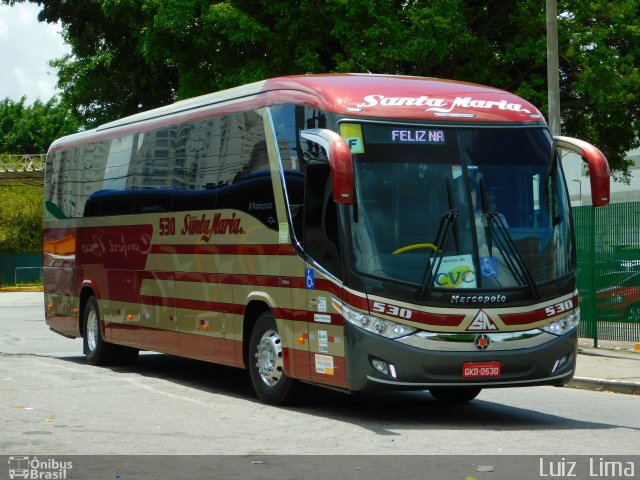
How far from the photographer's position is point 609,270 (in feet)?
65.9

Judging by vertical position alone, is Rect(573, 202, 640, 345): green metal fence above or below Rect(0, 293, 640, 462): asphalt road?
above

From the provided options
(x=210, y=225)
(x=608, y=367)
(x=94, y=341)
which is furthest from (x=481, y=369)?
(x=94, y=341)

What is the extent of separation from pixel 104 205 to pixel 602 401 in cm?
799

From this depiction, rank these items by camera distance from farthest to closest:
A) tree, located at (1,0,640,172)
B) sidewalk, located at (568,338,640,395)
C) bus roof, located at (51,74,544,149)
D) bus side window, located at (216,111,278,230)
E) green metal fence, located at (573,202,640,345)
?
tree, located at (1,0,640,172) < green metal fence, located at (573,202,640,345) < sidewalk, located at (568,338,640,395) < bus side window, located at (216,111,278,230) < bus roof, located at (51,74,544,149)

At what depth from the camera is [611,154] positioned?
115 ft

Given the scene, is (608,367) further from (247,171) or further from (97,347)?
(97,347)

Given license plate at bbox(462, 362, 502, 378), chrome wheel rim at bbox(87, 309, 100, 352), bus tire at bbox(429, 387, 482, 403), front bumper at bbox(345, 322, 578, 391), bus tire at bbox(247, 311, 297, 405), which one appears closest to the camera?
front bumper at bbox(345, 322, 578, 391)

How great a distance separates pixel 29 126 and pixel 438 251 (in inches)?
3581

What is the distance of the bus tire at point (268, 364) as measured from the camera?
1314cm

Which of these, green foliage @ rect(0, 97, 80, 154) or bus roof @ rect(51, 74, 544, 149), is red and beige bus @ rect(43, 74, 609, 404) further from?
green foliage @ rect(0, 97, 80, 154)

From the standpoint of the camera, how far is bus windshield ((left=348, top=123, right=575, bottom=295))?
38.4ft

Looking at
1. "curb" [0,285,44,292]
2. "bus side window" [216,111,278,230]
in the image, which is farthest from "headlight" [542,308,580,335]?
"curb" [0,285,44,292]

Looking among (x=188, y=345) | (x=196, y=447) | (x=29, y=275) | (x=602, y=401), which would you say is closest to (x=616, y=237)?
(x=602, y=401)

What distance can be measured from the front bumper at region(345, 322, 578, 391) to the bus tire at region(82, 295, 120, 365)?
7.61 m
